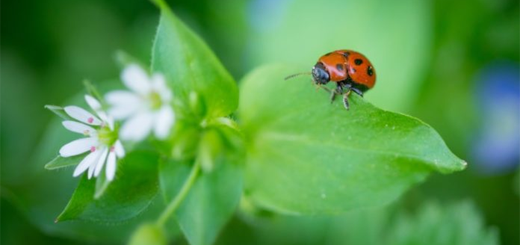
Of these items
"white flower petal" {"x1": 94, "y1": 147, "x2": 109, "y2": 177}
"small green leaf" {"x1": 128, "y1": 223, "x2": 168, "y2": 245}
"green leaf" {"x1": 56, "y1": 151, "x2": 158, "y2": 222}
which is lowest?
"small green leaf" {"x1": 128, "y1": 223, "x2": 168, "y2": 245}

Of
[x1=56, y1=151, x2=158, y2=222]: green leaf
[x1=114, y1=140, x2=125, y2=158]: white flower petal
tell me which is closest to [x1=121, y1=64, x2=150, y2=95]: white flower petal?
[x1=114, y1=140, x2=125, y2=158]: white flower petal

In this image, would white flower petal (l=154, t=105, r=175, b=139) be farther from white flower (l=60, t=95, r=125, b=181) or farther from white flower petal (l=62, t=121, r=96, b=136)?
white flower petal (l=62, t=121, r=96, b=136)

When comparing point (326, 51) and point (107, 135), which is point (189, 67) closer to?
point (107, 135)

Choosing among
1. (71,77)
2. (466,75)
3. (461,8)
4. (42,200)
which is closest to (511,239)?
(466,75)

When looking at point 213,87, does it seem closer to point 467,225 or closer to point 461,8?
point 467,225

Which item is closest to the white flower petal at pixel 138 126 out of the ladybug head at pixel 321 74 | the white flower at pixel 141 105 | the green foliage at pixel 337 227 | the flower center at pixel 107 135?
the white flower at pixel 141 105
